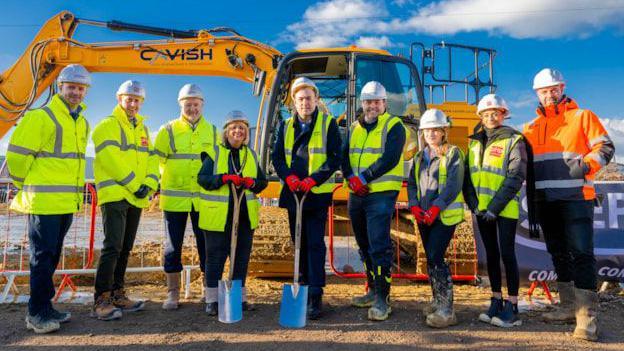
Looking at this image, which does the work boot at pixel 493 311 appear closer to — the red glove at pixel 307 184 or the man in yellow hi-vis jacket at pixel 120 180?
the red glove at pixel 307 184

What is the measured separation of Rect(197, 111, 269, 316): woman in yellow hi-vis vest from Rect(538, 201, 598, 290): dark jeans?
2.70 metres

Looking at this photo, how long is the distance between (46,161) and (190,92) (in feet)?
4.71

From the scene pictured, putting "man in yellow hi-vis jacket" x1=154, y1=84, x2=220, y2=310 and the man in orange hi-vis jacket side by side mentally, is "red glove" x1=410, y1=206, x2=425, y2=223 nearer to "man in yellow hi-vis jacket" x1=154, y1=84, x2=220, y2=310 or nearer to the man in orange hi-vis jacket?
the man in orange hi-vis jacket

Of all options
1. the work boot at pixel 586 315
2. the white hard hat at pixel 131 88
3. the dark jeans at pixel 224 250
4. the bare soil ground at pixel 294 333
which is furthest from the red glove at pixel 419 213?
the white hard hat at pixel 131 88

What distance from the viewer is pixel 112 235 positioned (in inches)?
153

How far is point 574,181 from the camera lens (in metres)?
3.67

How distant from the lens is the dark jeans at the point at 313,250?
3.93 metres

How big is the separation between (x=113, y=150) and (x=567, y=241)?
13.7ft

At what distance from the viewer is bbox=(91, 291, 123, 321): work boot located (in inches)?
154

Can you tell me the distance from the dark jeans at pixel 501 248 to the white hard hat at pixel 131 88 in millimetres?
3445

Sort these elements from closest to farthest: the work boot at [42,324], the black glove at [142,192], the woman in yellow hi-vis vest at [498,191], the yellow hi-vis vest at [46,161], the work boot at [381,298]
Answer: the yellow hi-vis vest at [46,161], the work boot at [42,324], the woman in yellow hi-vis vest at [498,191], the work boot at [381,298], the black glove at [142,192]

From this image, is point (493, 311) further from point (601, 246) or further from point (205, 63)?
point (205, 63)

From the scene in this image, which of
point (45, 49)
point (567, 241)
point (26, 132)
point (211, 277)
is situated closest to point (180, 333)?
point (211, 277)

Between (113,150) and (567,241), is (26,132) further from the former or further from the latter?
(567,241)
